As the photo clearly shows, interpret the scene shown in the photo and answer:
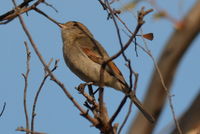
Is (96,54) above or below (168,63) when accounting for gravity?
below

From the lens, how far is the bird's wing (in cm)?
622

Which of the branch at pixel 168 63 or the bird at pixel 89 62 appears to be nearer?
the branch at pixel 168 63

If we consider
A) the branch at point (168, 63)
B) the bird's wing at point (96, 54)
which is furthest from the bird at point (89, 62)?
the branch at point (168, 63)

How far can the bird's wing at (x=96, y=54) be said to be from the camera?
6.22m

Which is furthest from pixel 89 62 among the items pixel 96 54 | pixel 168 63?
pixel 168 63

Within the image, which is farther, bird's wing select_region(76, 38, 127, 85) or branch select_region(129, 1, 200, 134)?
bird's wing select_region(76, 38, 127, 85)

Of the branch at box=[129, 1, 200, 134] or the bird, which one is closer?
the branch at box=[129, 1, 200, 134]

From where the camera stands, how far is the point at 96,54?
21.6 ft

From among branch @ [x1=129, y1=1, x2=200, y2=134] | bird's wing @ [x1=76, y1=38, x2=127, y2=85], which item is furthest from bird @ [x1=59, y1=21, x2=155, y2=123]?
branch @ [x1=129, y1=1, x2=200, y2=134]

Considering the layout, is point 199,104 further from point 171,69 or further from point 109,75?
point 109,75

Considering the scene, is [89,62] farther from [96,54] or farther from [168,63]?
[168,63]

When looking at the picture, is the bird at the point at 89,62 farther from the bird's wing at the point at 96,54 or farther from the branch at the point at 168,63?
the branch at the point at 168,63

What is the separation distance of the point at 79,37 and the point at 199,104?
618cm

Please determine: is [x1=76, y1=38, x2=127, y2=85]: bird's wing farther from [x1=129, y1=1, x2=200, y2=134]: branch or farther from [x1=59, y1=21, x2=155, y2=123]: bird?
[x1=129, y1=1, x2=200, y2=134]: branch
